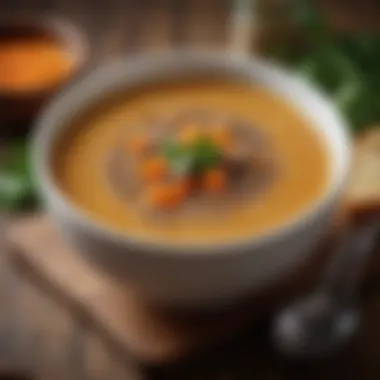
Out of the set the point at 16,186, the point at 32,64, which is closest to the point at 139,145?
the point at 16,186

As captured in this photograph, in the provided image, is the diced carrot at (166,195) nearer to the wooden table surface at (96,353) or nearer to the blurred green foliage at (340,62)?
the wooden table surface at (96,353)

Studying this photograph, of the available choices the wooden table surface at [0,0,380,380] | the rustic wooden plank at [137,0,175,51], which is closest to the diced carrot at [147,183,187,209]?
the wooden table surface at [0,0,380,380]

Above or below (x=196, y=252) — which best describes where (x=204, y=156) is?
above

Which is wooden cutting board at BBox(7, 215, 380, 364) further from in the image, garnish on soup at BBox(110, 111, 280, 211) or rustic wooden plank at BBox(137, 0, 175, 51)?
rustic wooden plank at BBox(137, 0, 175, 51)

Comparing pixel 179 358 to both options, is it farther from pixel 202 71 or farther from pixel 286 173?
pixel 202 71

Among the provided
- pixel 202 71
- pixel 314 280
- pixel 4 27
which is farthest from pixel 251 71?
pixel 4 27

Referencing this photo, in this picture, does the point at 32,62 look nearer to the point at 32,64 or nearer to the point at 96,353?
the point at 32,64
